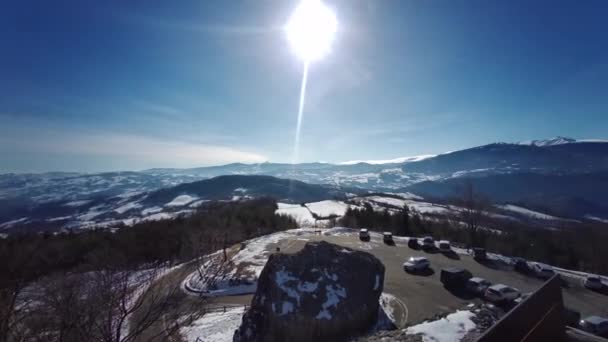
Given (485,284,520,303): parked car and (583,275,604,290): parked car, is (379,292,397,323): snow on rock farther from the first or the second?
(583,275,604,290): parked car

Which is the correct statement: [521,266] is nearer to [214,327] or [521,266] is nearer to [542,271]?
[542,271]

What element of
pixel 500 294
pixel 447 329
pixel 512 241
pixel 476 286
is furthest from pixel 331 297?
pixel 512 241

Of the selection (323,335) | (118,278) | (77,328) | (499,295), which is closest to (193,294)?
(323,335)

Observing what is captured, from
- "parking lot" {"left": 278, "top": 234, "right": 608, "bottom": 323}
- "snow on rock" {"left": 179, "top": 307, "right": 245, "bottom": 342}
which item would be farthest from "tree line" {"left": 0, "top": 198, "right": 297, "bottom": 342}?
"parking lot" {"left": 278, "top": 234, "right": 608, "bottom": 323}

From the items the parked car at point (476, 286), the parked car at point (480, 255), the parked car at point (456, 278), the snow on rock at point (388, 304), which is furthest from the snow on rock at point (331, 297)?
the parked car at point (480, 255)

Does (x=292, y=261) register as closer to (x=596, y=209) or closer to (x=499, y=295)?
(x=499, y=295)
